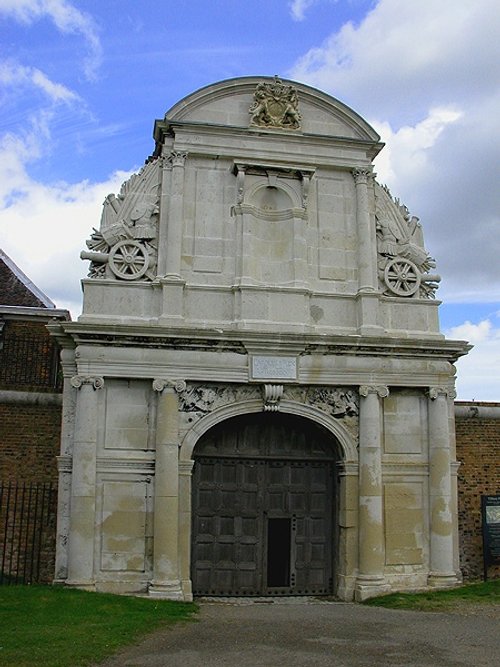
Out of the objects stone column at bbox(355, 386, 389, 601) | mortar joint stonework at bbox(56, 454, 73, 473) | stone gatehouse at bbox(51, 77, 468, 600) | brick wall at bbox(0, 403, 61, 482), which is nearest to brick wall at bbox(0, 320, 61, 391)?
brick wall at bbox(0, 403, 61, 482)

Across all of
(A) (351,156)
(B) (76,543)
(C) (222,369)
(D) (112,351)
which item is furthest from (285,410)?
(A) (351,156)

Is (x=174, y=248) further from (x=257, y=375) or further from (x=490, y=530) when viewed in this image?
(x=490, y=530)

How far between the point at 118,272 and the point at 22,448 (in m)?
3.94

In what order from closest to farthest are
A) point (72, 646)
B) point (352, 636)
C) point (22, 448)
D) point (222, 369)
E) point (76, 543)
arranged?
point (72, 646)
point (352, 636)
point (76, 543)
point (222, 369)
point (22, 448)

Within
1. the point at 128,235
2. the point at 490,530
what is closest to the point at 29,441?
the point at 128,235

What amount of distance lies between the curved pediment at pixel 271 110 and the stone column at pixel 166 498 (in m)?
5.41

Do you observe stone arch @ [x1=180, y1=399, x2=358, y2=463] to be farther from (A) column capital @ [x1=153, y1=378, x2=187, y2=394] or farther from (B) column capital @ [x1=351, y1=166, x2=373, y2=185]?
(B) column capital @ [x1=351, y1=166, x2=373, y2=185]

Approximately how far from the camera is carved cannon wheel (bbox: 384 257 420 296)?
15047 millimetres

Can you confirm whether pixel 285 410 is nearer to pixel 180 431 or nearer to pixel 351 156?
pixel 180 431

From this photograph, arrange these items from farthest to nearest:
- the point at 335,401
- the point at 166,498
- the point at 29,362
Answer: the point at 29,362
the point at 335,401
the point at 166,498

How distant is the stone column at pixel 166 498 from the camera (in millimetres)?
12900

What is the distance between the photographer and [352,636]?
10344 millimetres

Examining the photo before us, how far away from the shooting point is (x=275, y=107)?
15.3m

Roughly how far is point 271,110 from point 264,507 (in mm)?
7794
